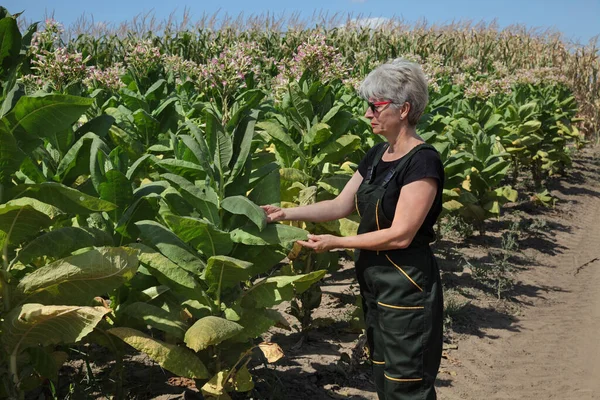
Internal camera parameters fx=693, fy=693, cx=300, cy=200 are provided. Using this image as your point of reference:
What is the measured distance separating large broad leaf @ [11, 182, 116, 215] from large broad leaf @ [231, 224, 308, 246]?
597mm

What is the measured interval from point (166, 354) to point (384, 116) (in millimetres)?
1441

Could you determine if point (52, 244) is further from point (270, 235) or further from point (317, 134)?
point (317, 134)

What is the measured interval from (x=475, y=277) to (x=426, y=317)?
4.35 metres

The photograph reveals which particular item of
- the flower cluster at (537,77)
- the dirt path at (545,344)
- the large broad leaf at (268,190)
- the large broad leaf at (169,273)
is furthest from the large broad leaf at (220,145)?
the flower cluster at (537,77)

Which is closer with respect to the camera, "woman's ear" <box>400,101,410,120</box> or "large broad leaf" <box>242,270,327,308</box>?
"woman's ear" <box>400,101,410,120</box>

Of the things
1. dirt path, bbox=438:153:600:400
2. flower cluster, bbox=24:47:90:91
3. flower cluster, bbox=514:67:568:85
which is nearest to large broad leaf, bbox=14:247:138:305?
flower cluster, bbox=24:47:90:91

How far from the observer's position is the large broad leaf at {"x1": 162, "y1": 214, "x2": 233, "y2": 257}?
311 centimetres

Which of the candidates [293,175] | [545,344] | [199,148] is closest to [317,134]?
[293,175]

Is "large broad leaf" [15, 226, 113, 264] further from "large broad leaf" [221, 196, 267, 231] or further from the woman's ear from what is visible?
the woman's ear

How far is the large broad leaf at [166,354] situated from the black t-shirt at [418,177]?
3.68 ft

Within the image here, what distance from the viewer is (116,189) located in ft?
10.5

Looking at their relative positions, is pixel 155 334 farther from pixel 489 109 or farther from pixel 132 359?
pixel 489 109

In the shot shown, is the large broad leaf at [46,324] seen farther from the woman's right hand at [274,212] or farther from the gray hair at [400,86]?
the gray hair at [400,86]

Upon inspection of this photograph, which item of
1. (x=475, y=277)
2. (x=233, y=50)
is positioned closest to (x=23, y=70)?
(x=233, y=50)
